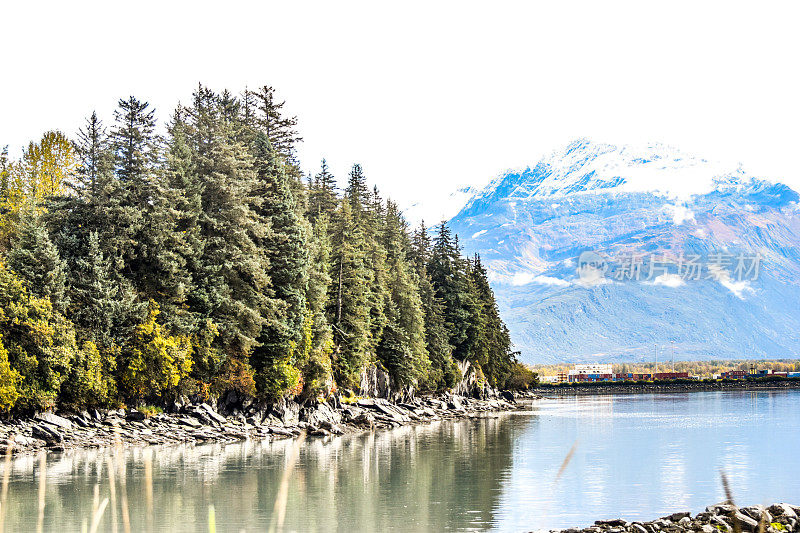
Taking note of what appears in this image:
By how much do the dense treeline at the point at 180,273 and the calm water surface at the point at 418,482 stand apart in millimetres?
7648

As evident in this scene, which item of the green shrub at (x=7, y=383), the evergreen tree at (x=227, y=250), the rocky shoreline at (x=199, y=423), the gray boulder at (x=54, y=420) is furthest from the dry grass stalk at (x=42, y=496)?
the evergreen tree at (x=227, y=250)

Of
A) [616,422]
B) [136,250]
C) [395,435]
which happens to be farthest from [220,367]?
[616,422]

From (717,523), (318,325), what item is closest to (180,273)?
(318,325)

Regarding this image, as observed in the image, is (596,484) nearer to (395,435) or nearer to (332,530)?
(332,530)

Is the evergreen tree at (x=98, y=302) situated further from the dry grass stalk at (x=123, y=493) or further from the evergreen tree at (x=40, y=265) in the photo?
the dry grass stalk at (x=123, y=493)

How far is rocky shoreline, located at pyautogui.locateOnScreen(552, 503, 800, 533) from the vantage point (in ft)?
79.2

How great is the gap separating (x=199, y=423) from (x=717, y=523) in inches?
1595

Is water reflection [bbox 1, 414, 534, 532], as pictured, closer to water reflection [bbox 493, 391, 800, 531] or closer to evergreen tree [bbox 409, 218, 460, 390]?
water reflection [bbox 493, 391, 800, 531]

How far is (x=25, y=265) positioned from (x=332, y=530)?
3423 cm

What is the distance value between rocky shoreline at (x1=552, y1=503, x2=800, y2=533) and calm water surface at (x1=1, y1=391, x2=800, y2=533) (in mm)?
1653

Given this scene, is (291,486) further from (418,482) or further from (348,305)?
(348,305)

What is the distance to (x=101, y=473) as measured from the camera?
37.0 metres

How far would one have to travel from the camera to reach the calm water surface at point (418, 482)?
27.7 metres

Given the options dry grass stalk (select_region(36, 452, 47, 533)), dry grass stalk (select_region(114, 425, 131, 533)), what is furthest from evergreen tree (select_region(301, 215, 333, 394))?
dry grass stalk (select_region(36, 452, 47, 533))
